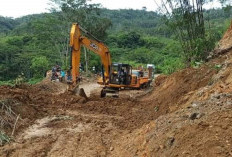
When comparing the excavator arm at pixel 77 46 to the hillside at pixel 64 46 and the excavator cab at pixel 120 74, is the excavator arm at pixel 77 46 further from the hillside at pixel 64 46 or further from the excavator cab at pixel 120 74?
the hillside at pixel 64 46

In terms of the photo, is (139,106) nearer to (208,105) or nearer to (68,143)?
(68,143)

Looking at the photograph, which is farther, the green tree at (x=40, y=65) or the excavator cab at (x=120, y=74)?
the green tree at (x=40, y=65)

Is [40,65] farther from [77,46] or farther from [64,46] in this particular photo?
[77,46]

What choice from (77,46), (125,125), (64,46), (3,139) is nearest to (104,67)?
(77,46)

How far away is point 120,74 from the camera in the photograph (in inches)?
738

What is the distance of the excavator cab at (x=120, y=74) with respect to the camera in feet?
60.6

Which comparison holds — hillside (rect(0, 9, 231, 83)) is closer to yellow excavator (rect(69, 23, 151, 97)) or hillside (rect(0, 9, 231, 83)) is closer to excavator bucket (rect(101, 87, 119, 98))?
yellow excavator (rect(69, 23, 151, 97))

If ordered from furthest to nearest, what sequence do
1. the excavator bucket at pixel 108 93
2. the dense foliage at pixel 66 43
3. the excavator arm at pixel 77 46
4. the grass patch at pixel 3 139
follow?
the dense foliage at pixel 66 43, the excavator bucket at pixel 108 93, the excavator arm at pixel 77 46, the grass patch at pixel 3 139

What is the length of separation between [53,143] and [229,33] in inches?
426

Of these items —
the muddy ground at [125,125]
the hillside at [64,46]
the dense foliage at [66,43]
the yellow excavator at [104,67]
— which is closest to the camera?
the muddy ground at [125,125]

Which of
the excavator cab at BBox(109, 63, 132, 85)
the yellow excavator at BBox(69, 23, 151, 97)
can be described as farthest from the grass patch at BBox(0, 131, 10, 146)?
the excavator cab at BBox(109, 63, 132, 85)

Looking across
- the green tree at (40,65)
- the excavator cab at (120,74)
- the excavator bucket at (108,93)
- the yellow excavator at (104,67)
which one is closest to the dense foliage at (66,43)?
the green tree at (40,65)

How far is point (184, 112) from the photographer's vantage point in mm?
7184

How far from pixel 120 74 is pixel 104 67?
1008mm
